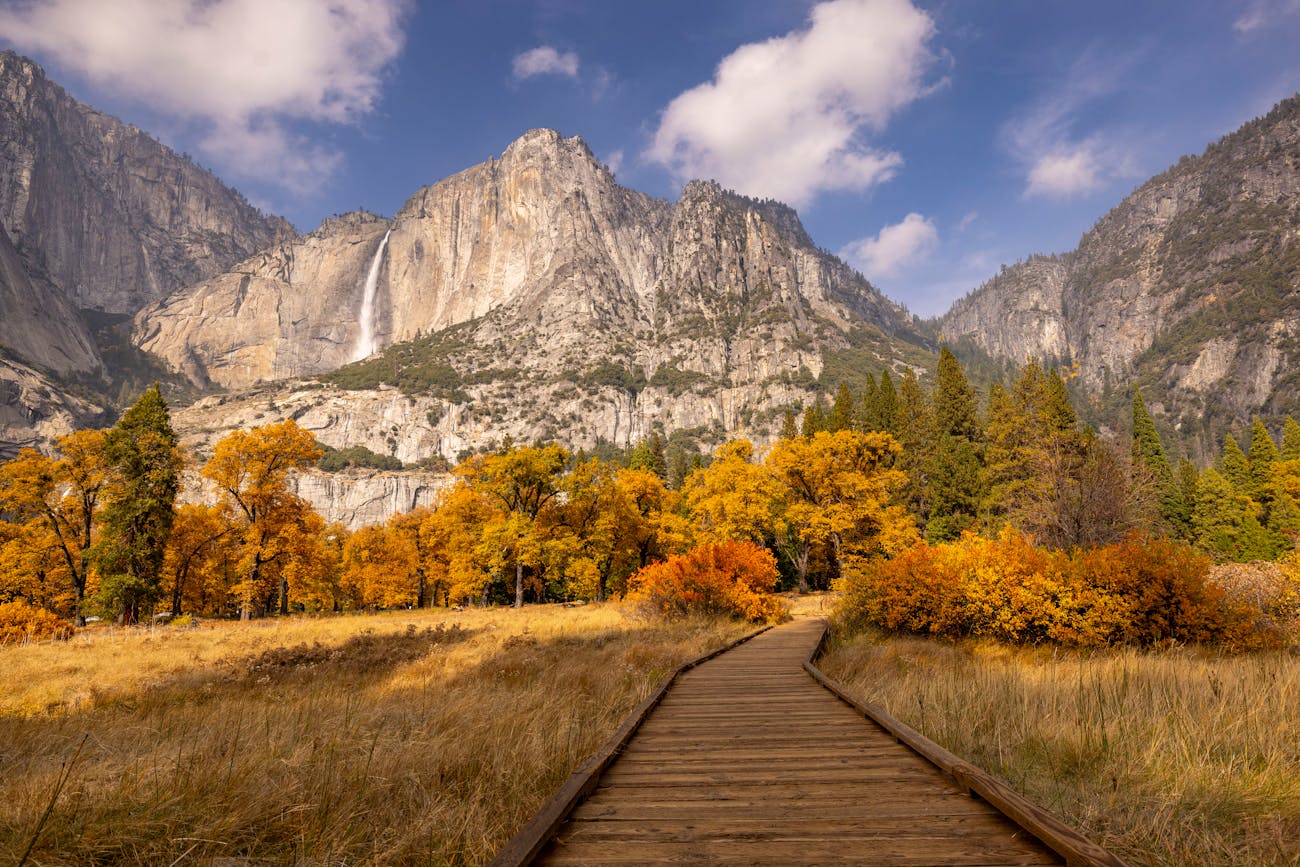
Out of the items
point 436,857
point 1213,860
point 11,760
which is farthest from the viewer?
point 11,760

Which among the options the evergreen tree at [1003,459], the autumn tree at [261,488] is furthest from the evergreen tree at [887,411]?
the autumn tree at [261,488]

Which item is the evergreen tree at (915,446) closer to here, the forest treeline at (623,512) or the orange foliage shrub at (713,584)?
the forest treeline at (623,512)

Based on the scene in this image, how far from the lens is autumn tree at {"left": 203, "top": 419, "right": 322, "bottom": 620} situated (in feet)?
95.9

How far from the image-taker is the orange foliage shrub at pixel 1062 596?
40.0 feet

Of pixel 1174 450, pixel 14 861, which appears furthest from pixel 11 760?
pixel 1174 450

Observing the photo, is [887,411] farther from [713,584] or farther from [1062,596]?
[1062,596]

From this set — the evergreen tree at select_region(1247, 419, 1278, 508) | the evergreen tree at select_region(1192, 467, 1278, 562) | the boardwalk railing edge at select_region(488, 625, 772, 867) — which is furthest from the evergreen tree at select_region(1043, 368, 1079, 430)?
the boardwalk railing edge at select_region(488, 625, 772, 867)

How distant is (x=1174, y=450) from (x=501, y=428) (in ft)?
661

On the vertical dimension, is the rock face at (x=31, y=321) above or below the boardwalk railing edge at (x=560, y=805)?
above

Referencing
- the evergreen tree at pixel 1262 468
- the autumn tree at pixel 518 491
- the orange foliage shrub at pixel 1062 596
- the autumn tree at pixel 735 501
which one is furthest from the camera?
the evergreen tree at pixel 1262 468

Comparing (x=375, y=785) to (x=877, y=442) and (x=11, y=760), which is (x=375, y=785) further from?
(x=877, y=442)

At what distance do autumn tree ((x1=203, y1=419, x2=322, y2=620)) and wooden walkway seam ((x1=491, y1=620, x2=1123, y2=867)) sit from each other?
30156 mm

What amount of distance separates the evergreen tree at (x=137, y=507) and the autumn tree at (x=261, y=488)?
3629mm

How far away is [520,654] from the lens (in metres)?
15.2
